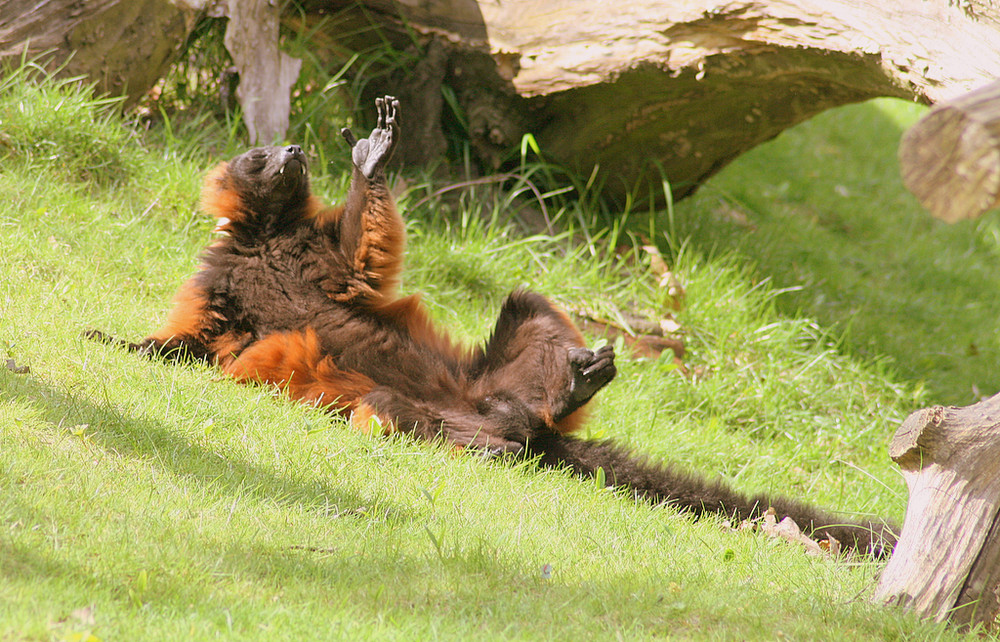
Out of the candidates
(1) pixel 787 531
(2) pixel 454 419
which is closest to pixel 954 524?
(1) pixel 787 531

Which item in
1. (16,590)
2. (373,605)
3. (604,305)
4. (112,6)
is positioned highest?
(112,6)

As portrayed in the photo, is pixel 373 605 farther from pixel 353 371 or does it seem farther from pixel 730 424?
pixel 730 424

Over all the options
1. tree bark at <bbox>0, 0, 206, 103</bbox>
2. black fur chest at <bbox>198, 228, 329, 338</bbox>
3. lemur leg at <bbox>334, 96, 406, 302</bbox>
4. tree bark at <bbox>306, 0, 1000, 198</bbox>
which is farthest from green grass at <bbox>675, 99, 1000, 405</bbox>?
tree bark at <bbox>0, 0, 206, 103</bbox>

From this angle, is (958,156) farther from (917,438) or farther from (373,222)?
(373,222)

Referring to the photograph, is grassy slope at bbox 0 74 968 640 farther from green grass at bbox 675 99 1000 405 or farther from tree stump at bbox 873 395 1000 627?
green grass at bbox 675 99 1000 405

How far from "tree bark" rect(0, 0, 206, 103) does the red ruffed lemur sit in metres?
1.86

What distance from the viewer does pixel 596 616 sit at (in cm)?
251

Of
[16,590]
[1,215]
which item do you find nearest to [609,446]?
[16,590]

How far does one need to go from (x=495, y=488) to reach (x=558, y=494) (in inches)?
10.2

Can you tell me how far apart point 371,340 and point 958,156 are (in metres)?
2.85

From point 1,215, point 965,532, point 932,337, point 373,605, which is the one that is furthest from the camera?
point 932,337

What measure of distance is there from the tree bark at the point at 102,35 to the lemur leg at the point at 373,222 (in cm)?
235

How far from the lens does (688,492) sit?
3.71 metres

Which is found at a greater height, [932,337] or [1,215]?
[1,215]
